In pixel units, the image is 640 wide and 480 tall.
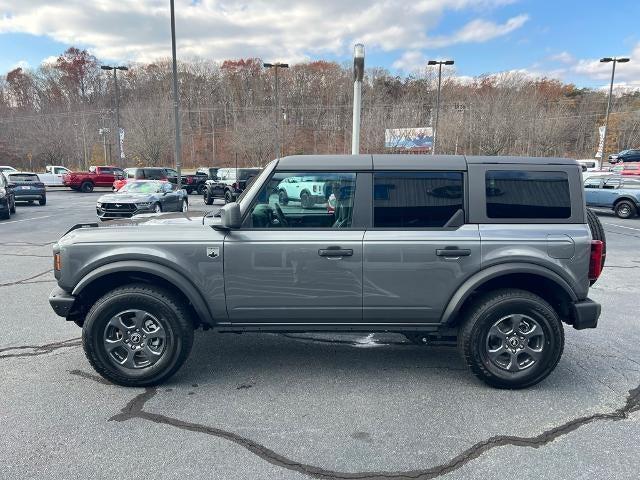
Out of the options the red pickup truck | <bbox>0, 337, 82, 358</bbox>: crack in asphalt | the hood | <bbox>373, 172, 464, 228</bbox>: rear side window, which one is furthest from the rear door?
the red pickup truck

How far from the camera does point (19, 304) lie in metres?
5.42

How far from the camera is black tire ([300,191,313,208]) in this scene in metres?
3.48

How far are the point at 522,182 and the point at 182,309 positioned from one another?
2.95 metres

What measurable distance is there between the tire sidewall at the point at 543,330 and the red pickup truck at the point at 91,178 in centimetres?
3149

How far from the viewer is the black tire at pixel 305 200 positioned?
3477 mm

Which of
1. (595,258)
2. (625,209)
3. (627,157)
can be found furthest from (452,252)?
(627,157)

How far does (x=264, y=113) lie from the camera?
61375 mm

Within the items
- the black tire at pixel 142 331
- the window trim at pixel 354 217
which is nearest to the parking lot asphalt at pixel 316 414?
the black tire at pixel 142 331

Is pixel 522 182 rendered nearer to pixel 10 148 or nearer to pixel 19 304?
pixel 19 304

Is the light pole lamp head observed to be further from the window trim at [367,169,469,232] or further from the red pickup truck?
the red pickup truck

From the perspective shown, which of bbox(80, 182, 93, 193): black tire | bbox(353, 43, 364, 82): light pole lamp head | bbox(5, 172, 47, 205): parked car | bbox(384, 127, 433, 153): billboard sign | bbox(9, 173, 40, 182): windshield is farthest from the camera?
bbox(384, 127, 433, 153): billboard sign

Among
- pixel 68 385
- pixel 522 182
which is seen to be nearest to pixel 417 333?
pixel 522 182

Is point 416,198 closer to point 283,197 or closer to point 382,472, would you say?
point 283,197

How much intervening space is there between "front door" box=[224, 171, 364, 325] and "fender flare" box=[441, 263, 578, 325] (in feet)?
2.59
